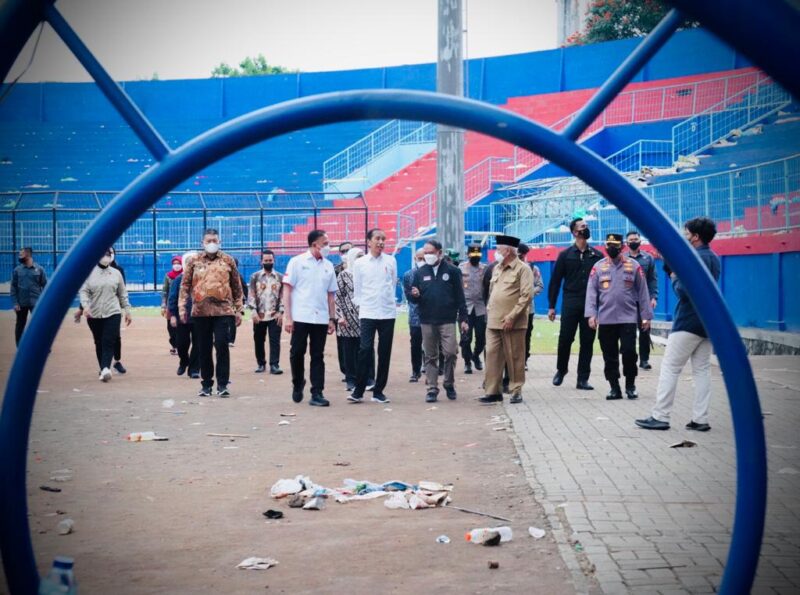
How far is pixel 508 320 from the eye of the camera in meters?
11.6

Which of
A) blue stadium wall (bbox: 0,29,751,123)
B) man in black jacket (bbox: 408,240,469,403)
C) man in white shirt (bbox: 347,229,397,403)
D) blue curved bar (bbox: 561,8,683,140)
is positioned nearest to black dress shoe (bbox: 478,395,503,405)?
man in black jacket (bbox: 408,240,469,403)

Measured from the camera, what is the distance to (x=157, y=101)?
48.2 m

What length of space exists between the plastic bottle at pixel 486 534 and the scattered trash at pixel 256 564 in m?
1.20

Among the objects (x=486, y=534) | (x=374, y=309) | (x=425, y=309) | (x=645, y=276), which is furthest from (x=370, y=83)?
(x=486, y=534)

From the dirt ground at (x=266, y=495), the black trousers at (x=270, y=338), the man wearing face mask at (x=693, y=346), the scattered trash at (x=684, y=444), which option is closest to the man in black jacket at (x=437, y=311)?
the dirt ground at (x=266, y=495)

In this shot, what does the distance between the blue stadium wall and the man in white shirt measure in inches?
1136

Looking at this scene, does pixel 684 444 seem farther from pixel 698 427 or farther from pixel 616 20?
pixel 616 20

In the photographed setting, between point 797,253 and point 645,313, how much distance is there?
6255 mm

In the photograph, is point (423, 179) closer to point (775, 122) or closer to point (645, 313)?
point (775, 122)

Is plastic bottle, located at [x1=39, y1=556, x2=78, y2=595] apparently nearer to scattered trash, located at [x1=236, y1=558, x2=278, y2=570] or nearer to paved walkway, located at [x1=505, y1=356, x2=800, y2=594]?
scattered trash, located at [x1=236, y1=558, x2=278, y2=570]

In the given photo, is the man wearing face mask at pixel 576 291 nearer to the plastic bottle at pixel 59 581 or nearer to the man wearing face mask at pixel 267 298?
the man wearing face mask at pixel 267 298

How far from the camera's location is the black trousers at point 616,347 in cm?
1190

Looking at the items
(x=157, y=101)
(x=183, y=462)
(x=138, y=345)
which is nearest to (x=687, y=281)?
(x=183, y=462)

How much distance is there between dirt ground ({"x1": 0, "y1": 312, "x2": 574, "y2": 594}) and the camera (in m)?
5.30
